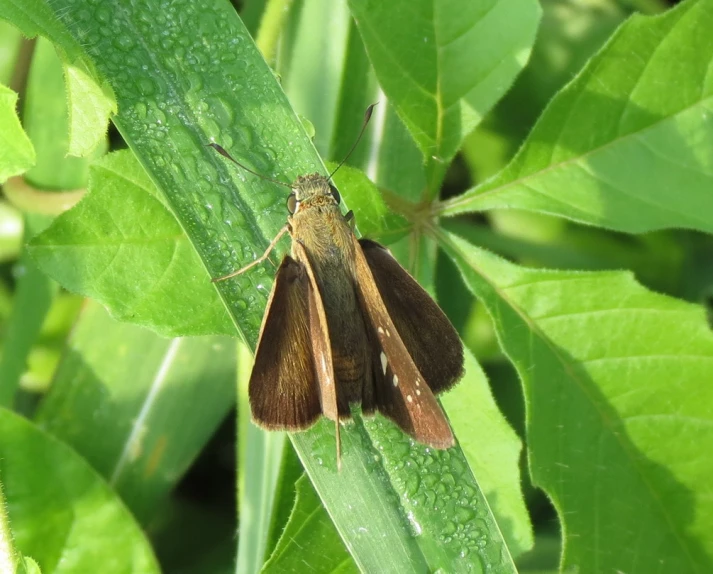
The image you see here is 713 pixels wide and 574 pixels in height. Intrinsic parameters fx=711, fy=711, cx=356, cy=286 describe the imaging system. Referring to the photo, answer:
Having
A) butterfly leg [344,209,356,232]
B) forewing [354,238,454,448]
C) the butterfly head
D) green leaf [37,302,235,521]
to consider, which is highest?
the butterfly head

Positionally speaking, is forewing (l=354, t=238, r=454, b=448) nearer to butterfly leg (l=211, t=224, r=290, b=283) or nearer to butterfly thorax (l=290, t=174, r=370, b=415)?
butterfly thorax (l=290, t=174, r=370, b=415)

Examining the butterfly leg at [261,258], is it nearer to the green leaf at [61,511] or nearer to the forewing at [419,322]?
the forewing at [419,322]

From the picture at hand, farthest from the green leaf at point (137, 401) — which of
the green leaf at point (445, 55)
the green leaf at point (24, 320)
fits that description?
the green leaf at point (445, 55)

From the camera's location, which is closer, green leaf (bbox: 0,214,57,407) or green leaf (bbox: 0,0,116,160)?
green leaf (bbox: 0,0,116,160)

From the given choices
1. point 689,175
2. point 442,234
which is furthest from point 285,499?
point 689,175

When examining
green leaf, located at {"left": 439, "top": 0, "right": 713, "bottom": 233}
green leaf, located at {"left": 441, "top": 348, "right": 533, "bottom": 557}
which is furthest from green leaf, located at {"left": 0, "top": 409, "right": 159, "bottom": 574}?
green leaf, located at {"left": 439, "top": 0, "right": 713, "bottom": 233}

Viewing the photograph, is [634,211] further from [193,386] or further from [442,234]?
[193,386]
